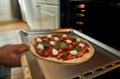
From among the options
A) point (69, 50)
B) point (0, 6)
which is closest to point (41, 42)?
point (69, 50)

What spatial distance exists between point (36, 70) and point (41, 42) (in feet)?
1.25

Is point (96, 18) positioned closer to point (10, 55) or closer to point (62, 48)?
point (62, 48)

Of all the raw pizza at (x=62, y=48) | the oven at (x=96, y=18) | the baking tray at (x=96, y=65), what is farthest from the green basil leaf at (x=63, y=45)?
the oven at (x=96, y=18)

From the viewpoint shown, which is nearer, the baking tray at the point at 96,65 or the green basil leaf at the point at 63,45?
the baking tray at the point at 96,65

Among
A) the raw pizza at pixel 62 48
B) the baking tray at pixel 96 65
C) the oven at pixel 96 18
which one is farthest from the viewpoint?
the oven at pixel 96 18

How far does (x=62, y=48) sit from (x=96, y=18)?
15.4 inches

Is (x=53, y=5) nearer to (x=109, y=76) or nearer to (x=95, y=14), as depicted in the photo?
(x=95, y=14)

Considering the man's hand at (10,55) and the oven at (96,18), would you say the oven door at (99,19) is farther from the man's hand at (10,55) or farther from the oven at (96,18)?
the man's hand at (10,55)

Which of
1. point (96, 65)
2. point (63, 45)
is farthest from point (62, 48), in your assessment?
point (96, 65)

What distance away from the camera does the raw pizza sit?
2.84 ft

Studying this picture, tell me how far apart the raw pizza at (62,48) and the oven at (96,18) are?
0.55 feet

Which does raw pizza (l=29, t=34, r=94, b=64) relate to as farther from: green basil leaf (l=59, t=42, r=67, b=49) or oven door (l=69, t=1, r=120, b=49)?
oven door (l=69, t=1, r=120, b=49)

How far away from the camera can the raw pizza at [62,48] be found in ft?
2.84

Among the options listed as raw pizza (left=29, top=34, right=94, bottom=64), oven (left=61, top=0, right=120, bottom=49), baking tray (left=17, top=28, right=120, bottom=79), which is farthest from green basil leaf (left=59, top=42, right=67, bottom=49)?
oven (left=61, top=0, right=120, bottom=49)
